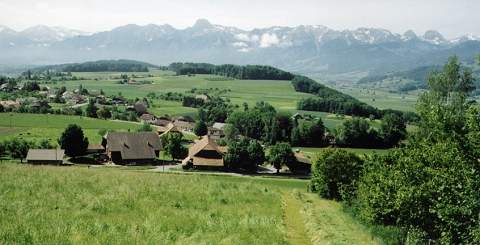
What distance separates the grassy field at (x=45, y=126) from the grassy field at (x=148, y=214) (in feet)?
216

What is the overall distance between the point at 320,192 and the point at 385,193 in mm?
16888

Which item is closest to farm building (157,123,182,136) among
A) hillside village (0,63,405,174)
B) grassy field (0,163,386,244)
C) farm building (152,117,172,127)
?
hillside village (0,63,405,174)

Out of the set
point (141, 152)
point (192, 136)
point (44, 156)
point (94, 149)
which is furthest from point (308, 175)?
point (192, 136)

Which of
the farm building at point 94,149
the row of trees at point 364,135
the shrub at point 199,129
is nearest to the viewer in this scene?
the farm building at point 94,149

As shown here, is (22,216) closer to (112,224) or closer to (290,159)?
(112,224)

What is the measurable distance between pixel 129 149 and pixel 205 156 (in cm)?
1268

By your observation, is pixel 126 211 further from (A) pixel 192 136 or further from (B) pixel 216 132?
(B) pixel 216 132

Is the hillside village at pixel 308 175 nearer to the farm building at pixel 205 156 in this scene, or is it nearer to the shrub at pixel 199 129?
the farm building at pixel 205 156

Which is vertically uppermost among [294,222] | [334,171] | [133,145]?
[294,222]

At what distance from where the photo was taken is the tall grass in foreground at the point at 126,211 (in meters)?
17.5

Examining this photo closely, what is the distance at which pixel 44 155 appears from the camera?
7419cm

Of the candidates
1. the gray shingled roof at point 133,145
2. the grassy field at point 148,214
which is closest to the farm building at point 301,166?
the gray shingled roof at point 133,145

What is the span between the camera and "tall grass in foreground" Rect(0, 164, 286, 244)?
57.3 ft

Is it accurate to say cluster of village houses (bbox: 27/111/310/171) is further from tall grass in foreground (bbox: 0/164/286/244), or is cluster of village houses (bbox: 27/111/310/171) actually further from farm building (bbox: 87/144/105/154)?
tall grass in foreground (bbox: 0/164/286/244)
